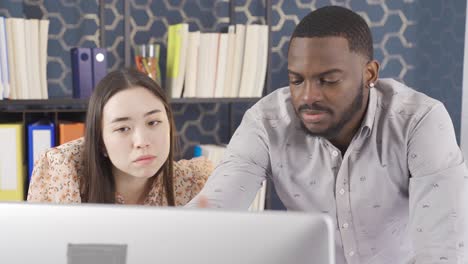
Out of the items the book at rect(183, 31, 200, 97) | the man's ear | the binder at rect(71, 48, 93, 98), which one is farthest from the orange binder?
the man's ear

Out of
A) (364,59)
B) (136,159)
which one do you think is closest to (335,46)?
(364,59)

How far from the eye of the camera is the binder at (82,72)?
252cm

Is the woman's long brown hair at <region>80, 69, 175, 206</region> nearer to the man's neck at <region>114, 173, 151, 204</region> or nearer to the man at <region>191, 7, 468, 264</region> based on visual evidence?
the man's neck at <region>114, 173, 151, 204</region>

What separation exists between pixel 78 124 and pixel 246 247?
1.92 meters

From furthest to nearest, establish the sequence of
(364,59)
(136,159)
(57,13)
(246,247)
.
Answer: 1. (57,13)
2. (136,159)
3. (364,59)
4. (246,247)

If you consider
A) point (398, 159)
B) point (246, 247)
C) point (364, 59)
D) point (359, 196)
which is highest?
point (364, 59)

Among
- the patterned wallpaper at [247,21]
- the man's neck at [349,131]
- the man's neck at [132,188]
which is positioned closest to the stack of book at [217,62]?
the patterned wallpaper at [247,21]

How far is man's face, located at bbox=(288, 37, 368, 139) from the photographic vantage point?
143cm

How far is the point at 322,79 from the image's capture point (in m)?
1.44

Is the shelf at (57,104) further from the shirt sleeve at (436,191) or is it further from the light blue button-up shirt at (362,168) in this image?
the shirt sleeve at (436,191)

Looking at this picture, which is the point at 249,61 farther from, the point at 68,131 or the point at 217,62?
the point at 68,131

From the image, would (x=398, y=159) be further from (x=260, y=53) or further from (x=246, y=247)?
(x=260, y=53)

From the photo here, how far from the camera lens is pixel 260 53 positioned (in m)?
2.77

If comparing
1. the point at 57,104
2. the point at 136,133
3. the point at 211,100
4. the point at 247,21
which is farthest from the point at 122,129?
the point at 247,21
